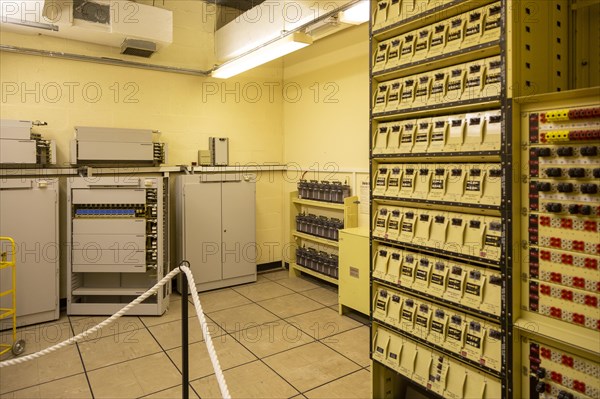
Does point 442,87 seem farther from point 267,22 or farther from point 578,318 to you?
point 267,22

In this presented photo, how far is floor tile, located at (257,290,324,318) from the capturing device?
447 centimetres

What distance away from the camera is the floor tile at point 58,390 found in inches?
113

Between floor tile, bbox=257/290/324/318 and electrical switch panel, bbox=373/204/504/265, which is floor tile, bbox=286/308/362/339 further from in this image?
electrical switch panel, bbox=373/204/504/265

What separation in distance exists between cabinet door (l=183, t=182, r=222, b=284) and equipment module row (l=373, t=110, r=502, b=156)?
288 centimetres

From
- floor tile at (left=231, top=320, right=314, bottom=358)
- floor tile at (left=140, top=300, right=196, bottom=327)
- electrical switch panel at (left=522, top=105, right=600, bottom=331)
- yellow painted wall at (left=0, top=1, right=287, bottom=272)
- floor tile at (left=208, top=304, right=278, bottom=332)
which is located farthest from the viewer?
yellow painted wall at (left=0, top=1, right=287, bottom=272)

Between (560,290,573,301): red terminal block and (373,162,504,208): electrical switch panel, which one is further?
(373,162,504,208): electrical switch panel

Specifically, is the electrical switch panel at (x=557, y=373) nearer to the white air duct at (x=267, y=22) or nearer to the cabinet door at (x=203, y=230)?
the white air duct at (x=267, y=22)

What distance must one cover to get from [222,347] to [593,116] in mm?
3175

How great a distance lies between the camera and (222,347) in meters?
3.63

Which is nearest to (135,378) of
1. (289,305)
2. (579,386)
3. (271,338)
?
(271,338)

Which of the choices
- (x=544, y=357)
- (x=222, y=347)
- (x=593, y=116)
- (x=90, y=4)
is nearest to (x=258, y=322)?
(x=222, y=347)

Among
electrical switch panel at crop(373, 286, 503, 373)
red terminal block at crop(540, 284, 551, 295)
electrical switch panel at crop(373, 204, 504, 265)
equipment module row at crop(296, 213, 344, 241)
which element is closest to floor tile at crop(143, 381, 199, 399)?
electrical switch panel at crop(373, 286, 503, 373)

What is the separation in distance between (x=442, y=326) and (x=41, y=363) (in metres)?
3.14

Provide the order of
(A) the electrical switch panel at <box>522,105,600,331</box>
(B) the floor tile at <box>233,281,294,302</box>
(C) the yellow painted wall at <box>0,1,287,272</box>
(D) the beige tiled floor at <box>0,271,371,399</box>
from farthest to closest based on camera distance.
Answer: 1. (B) the floor tile at <box>233,281,294,302</box>
2. (C) the yellow painted wall at <box>0,1,287,272</box>
3. (D) the beige tiled floor at <box>0,271,371,399</box>
4. (A) the electrical switch panel at <box>522,105,600,331</box>
